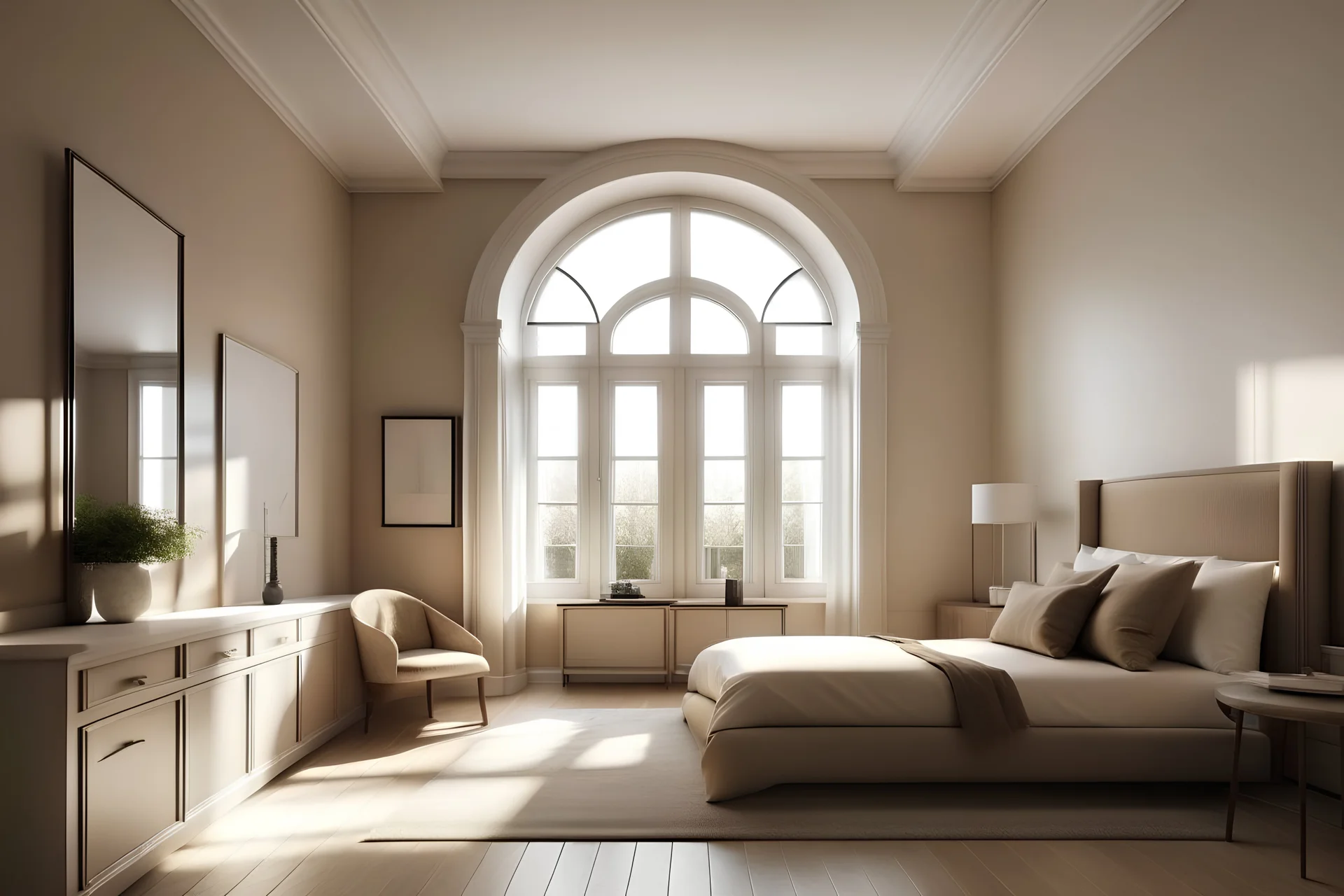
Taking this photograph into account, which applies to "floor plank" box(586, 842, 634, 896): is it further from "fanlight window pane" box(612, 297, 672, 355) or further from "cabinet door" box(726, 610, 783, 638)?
"fanlight window pane" box(612, 297, 672, 355)

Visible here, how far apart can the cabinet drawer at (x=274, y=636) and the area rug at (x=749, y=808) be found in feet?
2.97

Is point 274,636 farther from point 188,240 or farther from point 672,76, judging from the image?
point 672,76

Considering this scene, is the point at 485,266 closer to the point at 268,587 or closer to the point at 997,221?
the point at 268,587

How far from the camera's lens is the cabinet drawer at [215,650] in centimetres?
332

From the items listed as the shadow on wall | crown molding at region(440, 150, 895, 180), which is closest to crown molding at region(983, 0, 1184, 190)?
crown molding at region(440, 150, 895, 180)

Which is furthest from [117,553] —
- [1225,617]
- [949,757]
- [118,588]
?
[1225,617]

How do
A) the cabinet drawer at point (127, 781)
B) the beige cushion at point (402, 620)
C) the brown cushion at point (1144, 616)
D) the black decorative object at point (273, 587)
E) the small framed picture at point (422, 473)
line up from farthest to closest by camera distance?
the small framed picture at point (422, 473) → the beige cushion at point (402, 620) → the black decorative object at point (273, 587) → the brown cushion at point (1144, 616) → the cabinet drawer at point (127, 781)

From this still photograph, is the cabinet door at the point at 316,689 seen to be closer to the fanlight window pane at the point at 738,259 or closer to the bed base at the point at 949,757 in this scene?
the bed base at the point at 949,757

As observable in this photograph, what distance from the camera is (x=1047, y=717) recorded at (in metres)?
3.62

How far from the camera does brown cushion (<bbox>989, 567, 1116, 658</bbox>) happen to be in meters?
4.03

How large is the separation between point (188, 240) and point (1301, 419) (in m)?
4.54

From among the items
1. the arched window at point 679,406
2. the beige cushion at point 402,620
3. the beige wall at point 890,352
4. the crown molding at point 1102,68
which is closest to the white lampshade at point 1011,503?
the beige wall at point 890,352

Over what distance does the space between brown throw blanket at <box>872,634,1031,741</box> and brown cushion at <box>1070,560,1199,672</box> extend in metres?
0.50

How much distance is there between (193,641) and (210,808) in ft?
2.13
